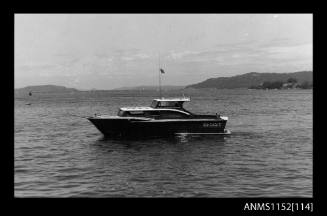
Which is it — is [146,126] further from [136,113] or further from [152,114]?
[136,113]

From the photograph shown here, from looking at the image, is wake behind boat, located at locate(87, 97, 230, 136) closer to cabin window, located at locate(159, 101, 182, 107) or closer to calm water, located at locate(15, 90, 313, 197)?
cabin window, located at locate(159, 101, 182, 107)

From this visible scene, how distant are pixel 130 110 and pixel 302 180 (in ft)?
60.3

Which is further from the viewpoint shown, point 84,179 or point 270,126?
point 270,126

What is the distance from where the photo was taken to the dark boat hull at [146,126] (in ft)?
117

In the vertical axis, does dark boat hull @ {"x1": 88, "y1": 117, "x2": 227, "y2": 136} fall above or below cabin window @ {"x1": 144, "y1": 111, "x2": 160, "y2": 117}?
below

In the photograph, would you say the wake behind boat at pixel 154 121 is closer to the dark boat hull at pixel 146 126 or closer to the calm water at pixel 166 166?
the dark boat hull at pixel 146 126

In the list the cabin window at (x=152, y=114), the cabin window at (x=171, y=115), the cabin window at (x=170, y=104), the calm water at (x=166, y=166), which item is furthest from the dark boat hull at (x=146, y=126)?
the cabin window at (x=170, y=104)

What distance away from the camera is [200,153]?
98.3 ft

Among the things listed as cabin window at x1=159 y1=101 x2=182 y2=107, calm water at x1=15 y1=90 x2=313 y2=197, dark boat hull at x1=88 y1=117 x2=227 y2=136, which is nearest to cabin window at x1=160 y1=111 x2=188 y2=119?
dark boat hull at x1=88 y1=117 x2=227 y2=136

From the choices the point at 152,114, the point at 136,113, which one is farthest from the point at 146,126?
the point at 136,113

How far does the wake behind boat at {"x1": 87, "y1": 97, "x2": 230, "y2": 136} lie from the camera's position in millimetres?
35812

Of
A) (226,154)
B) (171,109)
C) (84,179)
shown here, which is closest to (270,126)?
(171,109)
